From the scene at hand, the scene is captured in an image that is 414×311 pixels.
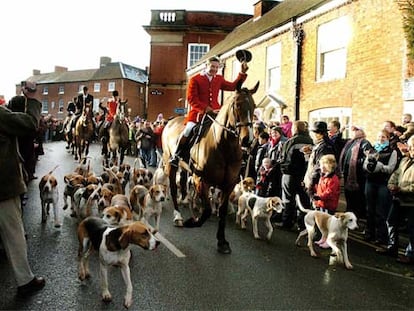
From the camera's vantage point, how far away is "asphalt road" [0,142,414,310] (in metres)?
4.76

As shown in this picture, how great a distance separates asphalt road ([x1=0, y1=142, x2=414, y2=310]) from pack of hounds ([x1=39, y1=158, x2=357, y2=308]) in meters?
0.30

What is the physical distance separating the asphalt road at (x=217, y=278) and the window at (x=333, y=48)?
930 centimetres

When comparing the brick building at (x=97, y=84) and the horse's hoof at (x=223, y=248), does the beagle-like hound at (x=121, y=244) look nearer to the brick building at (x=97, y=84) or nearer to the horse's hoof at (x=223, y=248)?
the horse's hoof at (x=223, y=248)

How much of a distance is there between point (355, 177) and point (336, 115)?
724 centimetres

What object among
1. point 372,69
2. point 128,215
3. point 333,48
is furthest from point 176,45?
point 128,215

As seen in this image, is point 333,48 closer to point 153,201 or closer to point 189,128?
point 189,128

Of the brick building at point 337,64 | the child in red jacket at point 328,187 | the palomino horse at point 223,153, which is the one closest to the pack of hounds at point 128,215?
the child in red jacket at point 328,187

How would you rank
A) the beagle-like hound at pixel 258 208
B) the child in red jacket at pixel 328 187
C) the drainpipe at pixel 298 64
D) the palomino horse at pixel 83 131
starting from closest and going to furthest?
the child in red jacket at pixel 328 187, the beagle-like hound at pixel 258 208, the drainpipe at pixel 298 64, the palomino horse at pixel 83 131

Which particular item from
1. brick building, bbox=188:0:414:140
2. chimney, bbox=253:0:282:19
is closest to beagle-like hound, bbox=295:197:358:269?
brick building, bbox=188:0:414:140

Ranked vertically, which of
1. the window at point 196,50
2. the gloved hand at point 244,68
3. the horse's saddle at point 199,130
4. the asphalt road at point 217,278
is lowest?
the asphalt road at point 217,278

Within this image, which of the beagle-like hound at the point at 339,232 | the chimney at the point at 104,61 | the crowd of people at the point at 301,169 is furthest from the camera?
the chimney at the point at 104,61

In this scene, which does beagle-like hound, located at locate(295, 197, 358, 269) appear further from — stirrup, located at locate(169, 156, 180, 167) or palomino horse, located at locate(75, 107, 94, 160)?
palomino horse, located at locate(75, 107, 94, 160)

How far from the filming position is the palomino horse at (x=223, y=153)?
21.3 feet

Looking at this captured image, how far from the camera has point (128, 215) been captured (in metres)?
6.00
